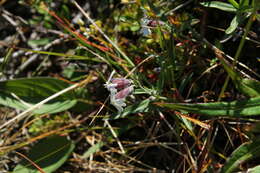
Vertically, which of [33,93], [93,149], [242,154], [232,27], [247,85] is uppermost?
[232,27]

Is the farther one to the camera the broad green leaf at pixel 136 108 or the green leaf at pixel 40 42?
the green leaf at pixel 40 42

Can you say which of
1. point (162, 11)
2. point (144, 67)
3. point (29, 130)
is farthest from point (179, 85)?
point (29, 130)

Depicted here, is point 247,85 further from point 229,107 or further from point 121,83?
point 121,83

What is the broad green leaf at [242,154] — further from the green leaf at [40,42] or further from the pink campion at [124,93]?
the green leaf at [40,42]

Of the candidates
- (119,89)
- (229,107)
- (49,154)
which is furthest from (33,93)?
(229,107)

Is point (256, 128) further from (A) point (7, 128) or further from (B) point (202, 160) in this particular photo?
(A) point (7, 128)

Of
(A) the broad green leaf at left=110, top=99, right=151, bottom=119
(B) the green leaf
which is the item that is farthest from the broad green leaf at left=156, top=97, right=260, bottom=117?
(B) the green leaf

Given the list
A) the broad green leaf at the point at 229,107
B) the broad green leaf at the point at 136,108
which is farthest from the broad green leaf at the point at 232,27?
the broad green leaf at the point at 136,108
